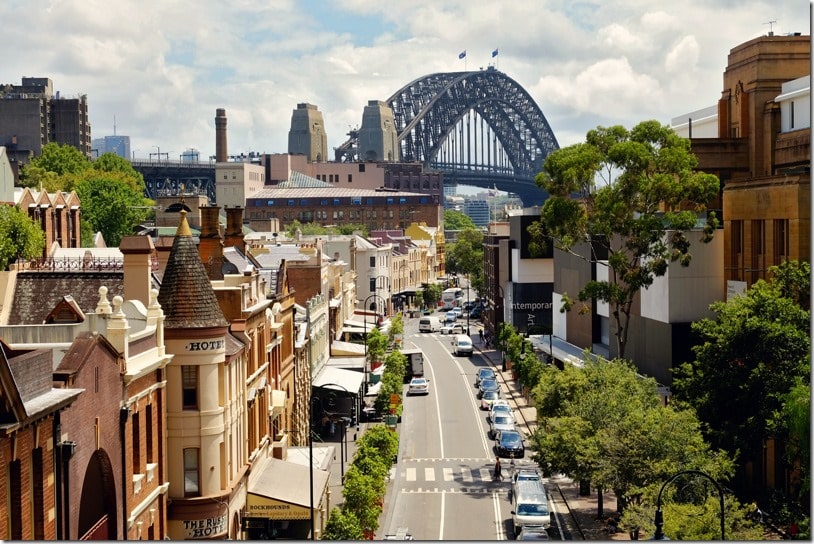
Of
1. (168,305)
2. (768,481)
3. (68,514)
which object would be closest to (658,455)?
(768,481)

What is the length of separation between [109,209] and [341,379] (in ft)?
191

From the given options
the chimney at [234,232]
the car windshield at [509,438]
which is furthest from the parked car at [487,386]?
the chimney at [234,232]

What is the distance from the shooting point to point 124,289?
1548 inches

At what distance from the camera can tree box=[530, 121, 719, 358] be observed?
71000 millimetres

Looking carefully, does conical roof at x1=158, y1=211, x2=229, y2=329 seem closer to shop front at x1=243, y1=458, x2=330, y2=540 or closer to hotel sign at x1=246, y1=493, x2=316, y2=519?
shop front at x1=243, y1=458, x2=330, y2=540

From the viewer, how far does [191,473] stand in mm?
40375

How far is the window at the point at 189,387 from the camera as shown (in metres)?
40.0

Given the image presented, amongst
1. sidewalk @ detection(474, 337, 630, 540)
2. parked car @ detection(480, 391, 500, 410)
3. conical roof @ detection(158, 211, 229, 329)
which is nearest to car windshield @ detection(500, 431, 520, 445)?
sidewalk @ detection(474, 337, 630, 540)

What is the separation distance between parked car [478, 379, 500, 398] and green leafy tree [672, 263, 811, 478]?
4278 cm

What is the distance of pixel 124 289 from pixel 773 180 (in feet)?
105

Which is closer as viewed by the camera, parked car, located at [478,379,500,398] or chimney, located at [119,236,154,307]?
chimney, located at [119,236,154,307]

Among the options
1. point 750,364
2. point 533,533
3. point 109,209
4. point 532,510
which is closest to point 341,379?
point 532,510

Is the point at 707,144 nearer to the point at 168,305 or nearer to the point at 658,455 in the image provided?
the point at 658,455

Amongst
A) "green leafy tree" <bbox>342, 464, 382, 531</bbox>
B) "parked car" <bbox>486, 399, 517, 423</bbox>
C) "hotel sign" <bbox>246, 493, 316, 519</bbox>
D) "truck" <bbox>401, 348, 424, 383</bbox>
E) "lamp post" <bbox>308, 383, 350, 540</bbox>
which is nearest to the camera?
"lamp post" <bbox>308, 383, 350, 540</bbox>
